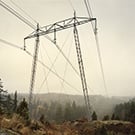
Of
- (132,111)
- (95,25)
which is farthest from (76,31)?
(132,111)

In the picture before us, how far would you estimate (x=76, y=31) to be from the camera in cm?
2717

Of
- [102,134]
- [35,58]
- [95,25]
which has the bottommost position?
[102,134]

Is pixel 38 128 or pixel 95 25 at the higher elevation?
pixel 95 25

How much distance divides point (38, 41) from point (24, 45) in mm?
1170

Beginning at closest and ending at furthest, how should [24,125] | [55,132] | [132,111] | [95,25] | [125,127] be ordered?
[24,125] < [55,132] < [95,25] < [125,127] < [132,111]

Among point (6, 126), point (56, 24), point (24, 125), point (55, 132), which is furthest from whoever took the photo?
point (56, 24)

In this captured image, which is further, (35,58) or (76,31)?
(35,58)

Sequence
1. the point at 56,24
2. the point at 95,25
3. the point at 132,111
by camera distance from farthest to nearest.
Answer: the point at 132,111 → the point at 95,25 → the point at 56,24

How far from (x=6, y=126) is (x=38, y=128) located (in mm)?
2337

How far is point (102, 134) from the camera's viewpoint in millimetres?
27141

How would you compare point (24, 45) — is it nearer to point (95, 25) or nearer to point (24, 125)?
point (95, 25)

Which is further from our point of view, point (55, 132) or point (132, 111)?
point (132, 111)

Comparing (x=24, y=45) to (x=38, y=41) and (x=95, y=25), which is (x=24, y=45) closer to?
(x=38, y=41)

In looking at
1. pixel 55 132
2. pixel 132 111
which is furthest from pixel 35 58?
pixel 132 111
